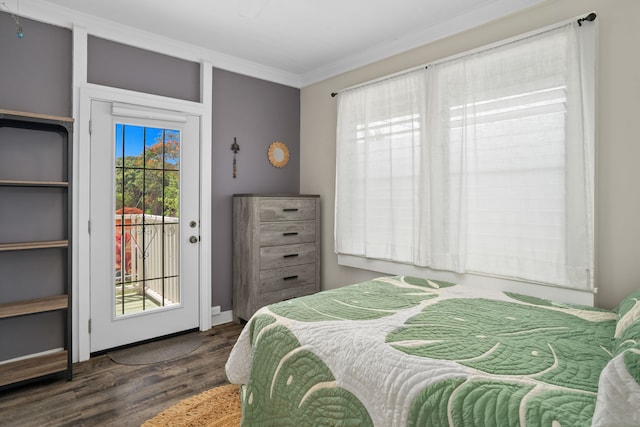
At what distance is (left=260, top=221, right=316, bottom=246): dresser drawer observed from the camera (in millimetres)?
3459

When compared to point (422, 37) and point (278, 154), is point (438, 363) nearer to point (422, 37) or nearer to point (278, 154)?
point (422, 37)

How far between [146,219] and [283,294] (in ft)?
4.62

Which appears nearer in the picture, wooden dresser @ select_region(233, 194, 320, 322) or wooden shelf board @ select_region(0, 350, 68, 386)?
wooden shelf board @ select_region(0, 350, 68, 386)

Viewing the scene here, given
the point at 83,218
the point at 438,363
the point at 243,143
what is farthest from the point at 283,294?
the point at 438,363

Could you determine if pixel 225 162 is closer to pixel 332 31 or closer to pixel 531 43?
pixel 332 31

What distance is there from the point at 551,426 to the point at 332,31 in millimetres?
2966

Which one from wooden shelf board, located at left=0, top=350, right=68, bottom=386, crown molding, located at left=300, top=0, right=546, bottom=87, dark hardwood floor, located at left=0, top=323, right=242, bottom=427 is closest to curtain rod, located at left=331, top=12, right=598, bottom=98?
crown molding, located at left=300, top=0, right=546, bottom=87

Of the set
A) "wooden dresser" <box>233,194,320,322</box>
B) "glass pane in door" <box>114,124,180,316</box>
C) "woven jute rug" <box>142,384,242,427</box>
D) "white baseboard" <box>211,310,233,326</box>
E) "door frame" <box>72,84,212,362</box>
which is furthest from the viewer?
"white baseboard" <box>211,310,233,326</box>

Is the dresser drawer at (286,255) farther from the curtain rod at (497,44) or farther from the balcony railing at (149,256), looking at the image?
the curtain rod at (497,44)

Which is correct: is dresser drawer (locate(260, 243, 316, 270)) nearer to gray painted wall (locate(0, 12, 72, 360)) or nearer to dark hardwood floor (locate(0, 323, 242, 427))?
dark hardwood floor (locate(0, 323, 242, 427))

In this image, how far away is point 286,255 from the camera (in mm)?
3607

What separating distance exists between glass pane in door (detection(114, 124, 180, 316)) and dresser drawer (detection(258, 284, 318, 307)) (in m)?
0.75

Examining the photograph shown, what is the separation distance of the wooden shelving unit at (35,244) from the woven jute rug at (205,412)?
913 millimetres

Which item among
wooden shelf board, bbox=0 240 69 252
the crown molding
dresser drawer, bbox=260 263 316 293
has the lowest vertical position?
dresser drawer, bbox=260 263 316 293
